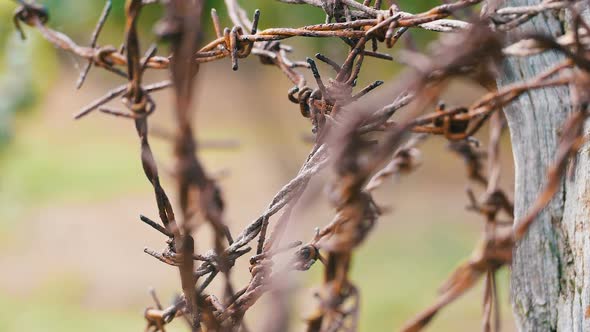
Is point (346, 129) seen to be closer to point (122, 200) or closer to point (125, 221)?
point (125, 221)

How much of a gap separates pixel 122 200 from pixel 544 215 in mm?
3710

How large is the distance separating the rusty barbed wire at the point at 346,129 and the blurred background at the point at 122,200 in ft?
6.50

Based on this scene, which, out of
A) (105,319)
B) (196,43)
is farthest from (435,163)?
(196,43)

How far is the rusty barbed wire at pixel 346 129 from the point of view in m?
0.30

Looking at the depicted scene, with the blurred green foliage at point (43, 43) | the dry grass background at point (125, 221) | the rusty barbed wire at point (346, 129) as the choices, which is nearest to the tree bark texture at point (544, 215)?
the rusty barbed wire at point (346, 129)

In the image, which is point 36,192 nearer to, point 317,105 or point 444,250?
point 444,250

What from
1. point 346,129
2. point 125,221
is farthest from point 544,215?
point 125,221

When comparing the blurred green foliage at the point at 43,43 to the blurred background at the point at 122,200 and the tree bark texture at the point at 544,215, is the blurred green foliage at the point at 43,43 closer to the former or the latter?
the blurred background at the point at 122,200

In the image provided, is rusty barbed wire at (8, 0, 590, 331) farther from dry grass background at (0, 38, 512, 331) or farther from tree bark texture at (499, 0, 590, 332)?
dry grass background at (0, 38, 512, 331)

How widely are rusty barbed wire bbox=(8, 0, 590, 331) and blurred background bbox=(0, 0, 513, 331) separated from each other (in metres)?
1.98

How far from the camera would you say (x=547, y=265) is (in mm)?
551

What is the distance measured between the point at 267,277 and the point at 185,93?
0.22 meters

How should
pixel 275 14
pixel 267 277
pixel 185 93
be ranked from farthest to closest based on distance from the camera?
pixel 275 14, pixel 267 277, pixel 185 93

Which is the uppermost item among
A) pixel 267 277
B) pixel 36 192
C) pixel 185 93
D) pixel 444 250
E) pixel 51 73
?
pixel 185 93
